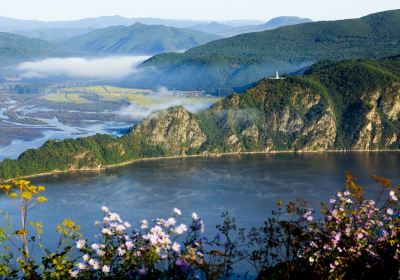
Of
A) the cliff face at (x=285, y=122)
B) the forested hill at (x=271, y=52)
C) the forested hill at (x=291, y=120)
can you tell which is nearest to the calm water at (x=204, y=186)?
the forested hill at (x=291, y=120)

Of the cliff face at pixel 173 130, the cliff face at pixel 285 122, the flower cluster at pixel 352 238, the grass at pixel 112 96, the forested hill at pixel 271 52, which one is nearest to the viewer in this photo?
the flower cluster at pixel 352 238

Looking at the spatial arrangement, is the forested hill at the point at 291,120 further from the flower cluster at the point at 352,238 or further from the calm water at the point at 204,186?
the flower cluster at the point at 352,238

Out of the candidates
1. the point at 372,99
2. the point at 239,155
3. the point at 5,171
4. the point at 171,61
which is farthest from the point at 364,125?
the point at 171,61

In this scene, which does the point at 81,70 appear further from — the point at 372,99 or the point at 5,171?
the point at 5,171

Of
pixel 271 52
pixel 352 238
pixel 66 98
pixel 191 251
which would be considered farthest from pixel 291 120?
pixel 191 251

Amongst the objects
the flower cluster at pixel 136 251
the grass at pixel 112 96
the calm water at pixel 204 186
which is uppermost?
the flower cluster at pixel 136 251

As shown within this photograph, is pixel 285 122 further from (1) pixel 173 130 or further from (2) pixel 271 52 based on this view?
(2) pixel 271 52
